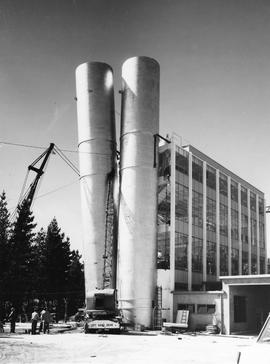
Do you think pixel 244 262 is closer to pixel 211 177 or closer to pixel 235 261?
pixel 235 261

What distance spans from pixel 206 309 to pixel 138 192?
12.3 meters

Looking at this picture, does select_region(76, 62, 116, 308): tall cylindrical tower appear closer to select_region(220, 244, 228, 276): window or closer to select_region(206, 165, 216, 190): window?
select_region(206, 165, 216, 190): window

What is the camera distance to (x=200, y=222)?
45562 mm

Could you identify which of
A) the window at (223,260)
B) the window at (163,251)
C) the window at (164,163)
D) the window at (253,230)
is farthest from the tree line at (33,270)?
the window at (253,230)

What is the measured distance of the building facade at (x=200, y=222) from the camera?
40.9 meters

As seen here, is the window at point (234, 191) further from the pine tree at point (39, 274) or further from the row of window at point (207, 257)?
the pine tree at point (39, 274)

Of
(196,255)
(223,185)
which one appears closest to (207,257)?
(196,255)

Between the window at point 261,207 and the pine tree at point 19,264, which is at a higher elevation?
the window at point 261,207

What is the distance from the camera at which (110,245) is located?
43.0m

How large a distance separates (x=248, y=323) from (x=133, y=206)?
14842mm

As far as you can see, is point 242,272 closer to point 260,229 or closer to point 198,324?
point 260,229

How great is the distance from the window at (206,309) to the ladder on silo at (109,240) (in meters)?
9.70

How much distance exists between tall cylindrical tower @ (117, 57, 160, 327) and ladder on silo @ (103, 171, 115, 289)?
2.43 metres

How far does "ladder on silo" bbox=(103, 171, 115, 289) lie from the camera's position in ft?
138
